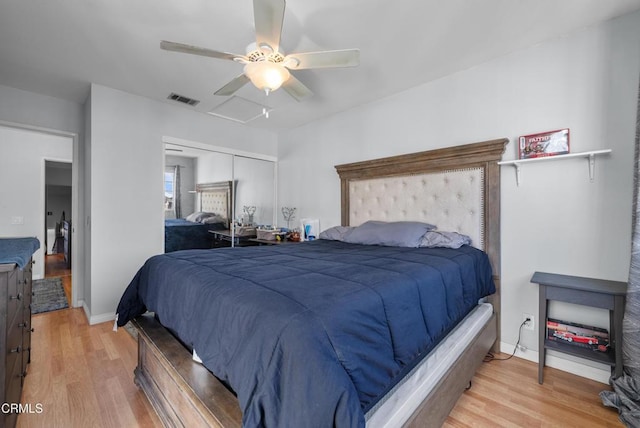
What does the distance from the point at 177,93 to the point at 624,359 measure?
4.38 m

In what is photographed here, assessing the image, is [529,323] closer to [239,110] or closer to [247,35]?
[247,35]

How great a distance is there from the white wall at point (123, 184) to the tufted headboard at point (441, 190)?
238 cm

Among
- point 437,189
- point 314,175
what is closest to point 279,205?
point 314,175

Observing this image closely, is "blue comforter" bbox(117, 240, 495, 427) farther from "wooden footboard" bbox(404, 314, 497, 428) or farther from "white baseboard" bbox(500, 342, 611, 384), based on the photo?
"white baseboard" bbox(500, 342, 611, 384)

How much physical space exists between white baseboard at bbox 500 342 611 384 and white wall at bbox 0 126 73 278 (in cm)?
640

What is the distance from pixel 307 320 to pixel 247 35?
7.12 ft

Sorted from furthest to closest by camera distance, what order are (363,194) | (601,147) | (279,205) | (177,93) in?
Result: (279,205) < (363,194) < (177,93) < (601,147)

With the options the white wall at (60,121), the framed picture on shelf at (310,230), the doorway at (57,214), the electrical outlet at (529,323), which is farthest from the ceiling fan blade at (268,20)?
the doorway at (57,214)

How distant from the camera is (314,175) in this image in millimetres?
4113

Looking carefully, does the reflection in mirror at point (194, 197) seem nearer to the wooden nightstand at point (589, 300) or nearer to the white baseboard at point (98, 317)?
the white baseboard at point (98, 317)

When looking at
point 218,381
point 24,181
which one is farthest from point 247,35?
point 24,181

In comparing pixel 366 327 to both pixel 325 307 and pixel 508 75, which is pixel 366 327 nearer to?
pixel 325 307

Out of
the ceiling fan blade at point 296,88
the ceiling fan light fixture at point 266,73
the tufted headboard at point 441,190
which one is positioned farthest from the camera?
the tufted headboard at point 441,190

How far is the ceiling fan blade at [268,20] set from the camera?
144 centimetres
